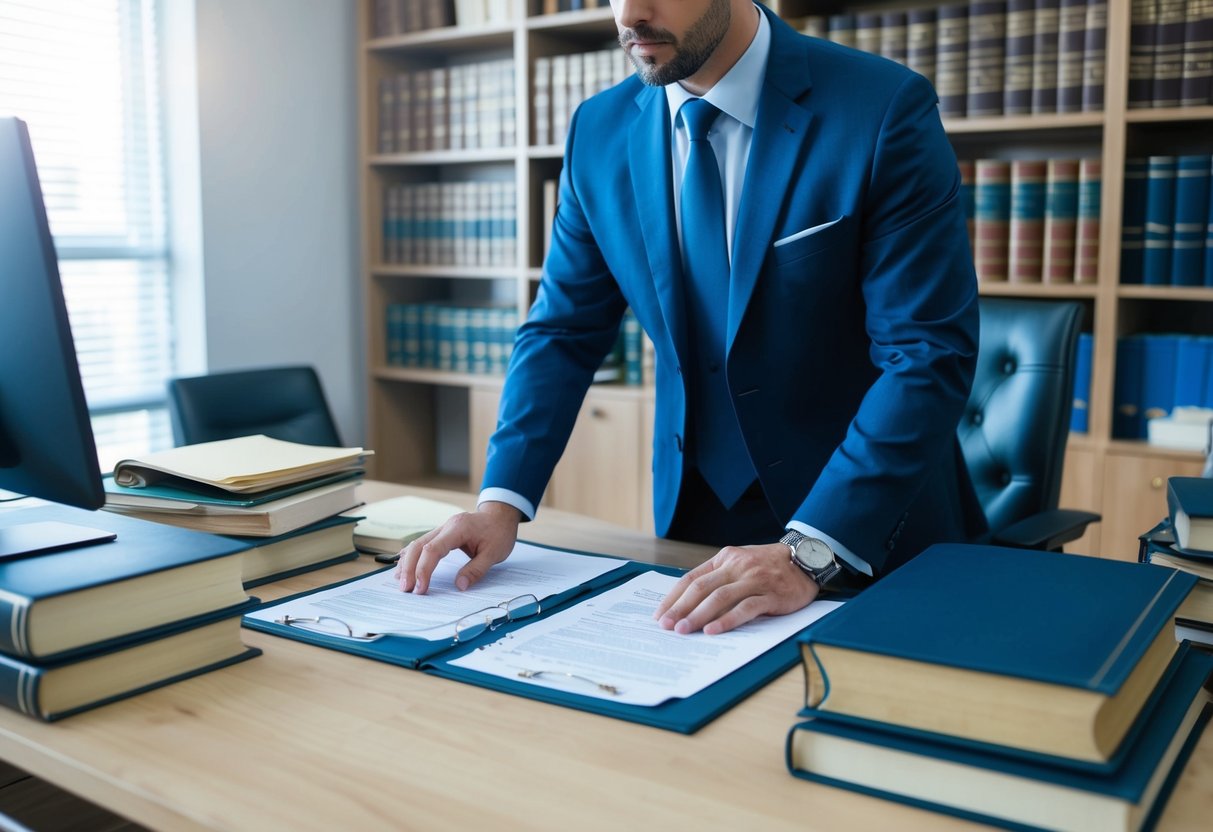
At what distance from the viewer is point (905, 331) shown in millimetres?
1390

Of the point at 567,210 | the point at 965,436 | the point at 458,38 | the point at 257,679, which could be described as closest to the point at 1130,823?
the point at 257,679

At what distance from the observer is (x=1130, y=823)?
71 cm

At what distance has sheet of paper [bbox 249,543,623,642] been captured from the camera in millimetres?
1183

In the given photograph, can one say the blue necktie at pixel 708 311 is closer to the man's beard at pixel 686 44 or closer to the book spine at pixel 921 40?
the man's beard at pixel 686 44

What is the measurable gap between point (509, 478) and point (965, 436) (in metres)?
1.05

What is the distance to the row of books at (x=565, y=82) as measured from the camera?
3.51 metres

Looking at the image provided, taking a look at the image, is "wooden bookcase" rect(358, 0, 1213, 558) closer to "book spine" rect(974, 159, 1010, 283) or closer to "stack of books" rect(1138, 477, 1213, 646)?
"book spine" rect(974, 159, 1010, 283)

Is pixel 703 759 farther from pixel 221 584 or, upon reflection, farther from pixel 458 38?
pixel 458 38

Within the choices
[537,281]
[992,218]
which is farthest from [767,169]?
[537,281]

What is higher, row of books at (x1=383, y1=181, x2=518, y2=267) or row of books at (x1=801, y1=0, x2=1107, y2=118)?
row of books at (x1=801, y1=0, x2=1107, y2=118)

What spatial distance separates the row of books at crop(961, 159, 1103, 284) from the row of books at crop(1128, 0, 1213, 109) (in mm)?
213

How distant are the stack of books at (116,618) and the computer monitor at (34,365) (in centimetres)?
7

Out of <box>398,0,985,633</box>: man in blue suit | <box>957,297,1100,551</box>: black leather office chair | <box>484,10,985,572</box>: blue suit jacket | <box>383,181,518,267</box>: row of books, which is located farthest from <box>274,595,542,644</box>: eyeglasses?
<box>383,181,518,267</box>: row of books

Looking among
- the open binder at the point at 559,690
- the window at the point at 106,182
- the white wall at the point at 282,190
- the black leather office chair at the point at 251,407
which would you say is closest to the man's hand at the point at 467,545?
the open binder at the point at 559,690
